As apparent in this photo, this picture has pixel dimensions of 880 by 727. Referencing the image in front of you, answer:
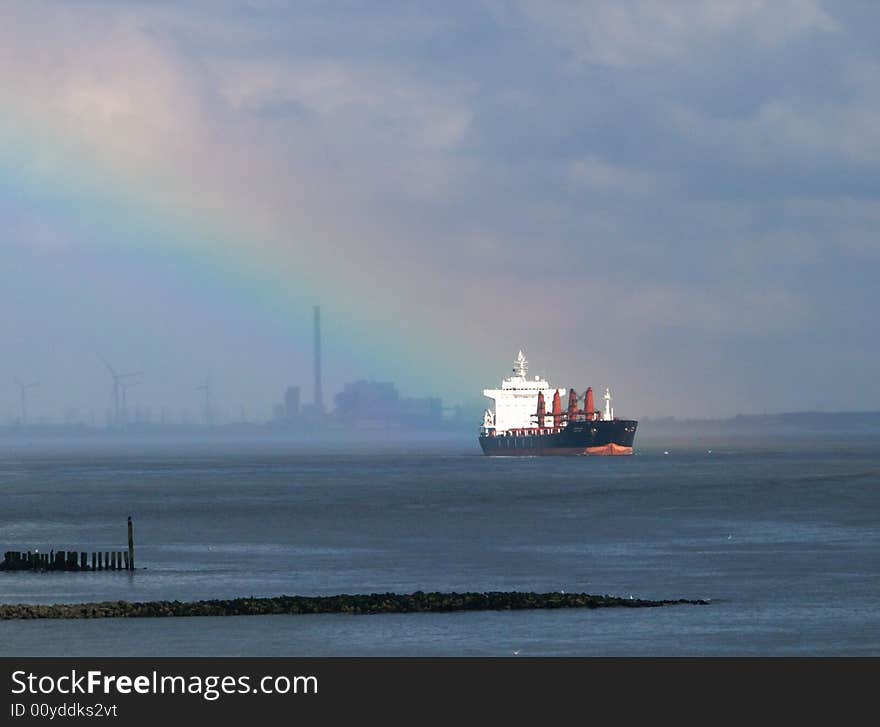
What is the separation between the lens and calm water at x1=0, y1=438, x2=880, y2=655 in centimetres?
3916

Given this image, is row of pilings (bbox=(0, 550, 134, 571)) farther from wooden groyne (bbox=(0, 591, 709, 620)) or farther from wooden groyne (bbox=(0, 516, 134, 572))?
wooden groyne (bbox=(0, 591, 709, 620))

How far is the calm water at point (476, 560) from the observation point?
39156 millimetres

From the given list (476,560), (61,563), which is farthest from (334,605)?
(476,560)

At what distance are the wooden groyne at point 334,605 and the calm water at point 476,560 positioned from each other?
3.12ft

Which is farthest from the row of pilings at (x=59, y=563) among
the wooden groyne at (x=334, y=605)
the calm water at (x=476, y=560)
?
the wooden groyne at (x=334, y=605)

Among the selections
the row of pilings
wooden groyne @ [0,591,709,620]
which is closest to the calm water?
wooden groyne @ [0,591,709,620]

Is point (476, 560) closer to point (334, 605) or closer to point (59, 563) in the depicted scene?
point (59, 563)

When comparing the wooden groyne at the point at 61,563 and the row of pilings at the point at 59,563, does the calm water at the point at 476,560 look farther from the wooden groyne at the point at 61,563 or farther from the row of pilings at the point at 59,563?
the row of pilings at the point at 59,563

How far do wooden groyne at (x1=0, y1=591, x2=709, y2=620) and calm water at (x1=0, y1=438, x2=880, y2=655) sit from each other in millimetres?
951
